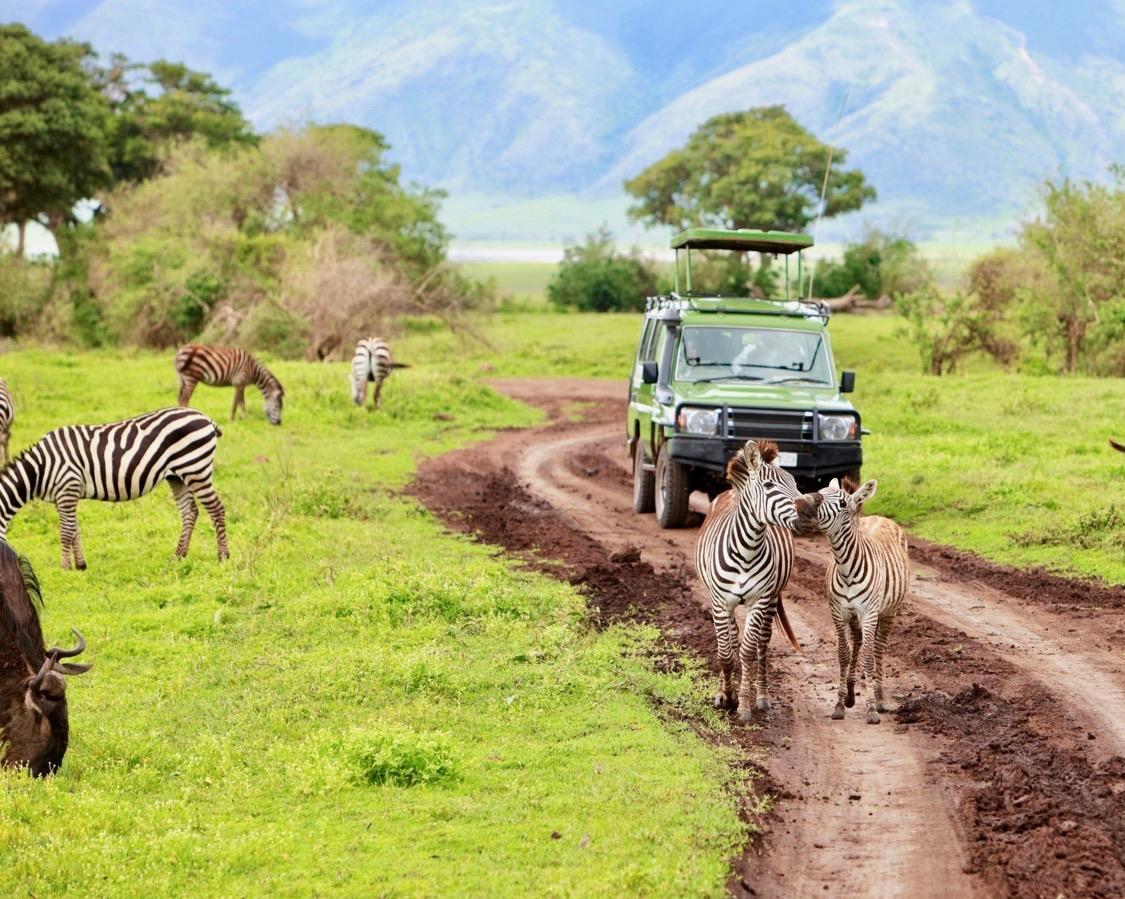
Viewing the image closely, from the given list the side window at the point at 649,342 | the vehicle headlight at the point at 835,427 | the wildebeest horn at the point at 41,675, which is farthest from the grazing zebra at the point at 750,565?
the side window at the point at 649,342

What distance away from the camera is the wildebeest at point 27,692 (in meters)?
7.67

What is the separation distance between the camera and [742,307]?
16766 millimetres

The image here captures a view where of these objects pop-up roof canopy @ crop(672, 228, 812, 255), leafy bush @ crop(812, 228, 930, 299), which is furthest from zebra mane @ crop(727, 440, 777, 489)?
leafy bush @ crop(812, 228, 930, 299)

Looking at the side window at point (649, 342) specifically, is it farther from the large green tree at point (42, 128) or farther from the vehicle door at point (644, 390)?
the large green tree at point (42, 128)

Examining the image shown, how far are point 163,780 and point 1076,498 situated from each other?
11.6m

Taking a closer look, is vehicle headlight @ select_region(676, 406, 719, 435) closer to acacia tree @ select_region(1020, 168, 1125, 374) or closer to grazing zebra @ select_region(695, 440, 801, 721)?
grazing zebra @ select_region(695, 440, 801, 721)

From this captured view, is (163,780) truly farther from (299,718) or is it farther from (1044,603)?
(1044,603)

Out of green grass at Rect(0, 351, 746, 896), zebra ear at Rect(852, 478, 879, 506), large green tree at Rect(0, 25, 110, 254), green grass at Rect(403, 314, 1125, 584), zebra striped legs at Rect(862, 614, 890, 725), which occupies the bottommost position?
green grass at Rect(0, 351, 746, 896)

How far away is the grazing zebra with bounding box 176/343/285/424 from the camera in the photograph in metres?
24.0

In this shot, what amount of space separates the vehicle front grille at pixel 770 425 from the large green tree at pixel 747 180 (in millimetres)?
38326

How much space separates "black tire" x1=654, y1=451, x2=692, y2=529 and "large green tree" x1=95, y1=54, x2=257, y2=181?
132 ft

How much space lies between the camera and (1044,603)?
40.0ft

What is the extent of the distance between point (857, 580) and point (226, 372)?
17.2 m

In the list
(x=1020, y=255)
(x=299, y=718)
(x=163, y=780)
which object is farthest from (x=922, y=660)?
(x=1020, y=255)
